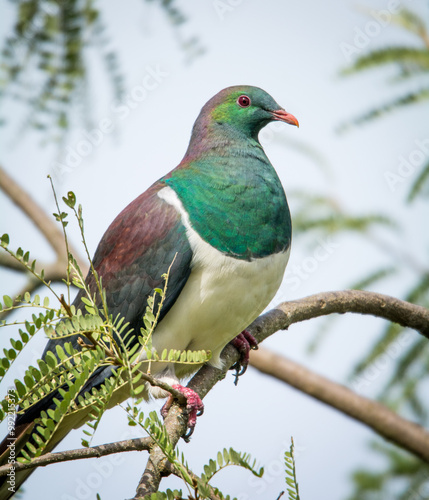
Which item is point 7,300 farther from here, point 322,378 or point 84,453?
point 322,378

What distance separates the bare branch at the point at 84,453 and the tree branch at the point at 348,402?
6.04ft

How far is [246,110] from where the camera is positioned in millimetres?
3607

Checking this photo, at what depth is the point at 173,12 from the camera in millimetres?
3068

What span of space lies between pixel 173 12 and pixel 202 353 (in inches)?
68.9

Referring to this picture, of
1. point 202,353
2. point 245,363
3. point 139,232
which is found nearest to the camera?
point 202,353

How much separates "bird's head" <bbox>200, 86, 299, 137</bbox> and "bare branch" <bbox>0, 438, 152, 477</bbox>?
1.97 metres

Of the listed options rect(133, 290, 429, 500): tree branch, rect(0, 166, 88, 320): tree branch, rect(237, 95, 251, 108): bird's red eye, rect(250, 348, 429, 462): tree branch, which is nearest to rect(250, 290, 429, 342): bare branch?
rect(133, 290, 429, 500): tree branch

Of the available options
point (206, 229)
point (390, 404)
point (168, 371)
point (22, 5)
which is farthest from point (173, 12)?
point (390, 404)

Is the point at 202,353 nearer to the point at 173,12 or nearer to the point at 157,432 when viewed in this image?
the point at 157,432

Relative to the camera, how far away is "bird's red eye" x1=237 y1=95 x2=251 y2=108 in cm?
363

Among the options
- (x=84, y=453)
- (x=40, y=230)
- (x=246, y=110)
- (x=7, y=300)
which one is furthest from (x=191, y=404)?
(x=40, y=230)

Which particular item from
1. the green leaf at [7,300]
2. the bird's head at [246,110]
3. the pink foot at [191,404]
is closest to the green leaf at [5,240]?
the green leaf at [7,300]

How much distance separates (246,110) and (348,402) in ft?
5.54

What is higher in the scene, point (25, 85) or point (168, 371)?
point (25, 85)
